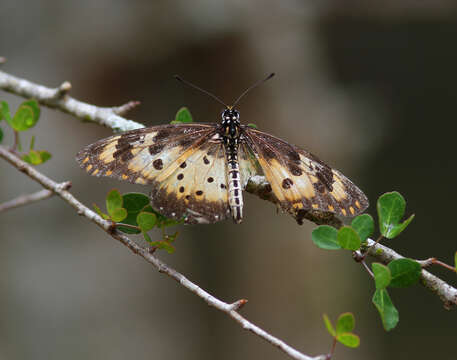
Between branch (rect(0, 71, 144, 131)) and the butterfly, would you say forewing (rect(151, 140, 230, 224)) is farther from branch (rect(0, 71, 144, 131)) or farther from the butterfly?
branch (rect(0, 71, 144, 131))

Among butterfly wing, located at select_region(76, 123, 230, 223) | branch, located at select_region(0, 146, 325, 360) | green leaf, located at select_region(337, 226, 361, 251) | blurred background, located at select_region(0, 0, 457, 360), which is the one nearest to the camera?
branch, located at select_region(0, 146, 325, 360)

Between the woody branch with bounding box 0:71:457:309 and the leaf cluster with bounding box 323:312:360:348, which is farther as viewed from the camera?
the woody branch with bounding box 0:71:457:309

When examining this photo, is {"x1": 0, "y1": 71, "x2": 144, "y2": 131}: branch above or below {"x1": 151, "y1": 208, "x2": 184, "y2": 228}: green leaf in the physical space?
above

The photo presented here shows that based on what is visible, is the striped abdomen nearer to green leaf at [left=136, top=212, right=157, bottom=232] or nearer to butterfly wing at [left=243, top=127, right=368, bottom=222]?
butterfly wing at [left=243, top=127, right=368, bottom=222]

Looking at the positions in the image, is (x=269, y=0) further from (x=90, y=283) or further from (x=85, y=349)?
(x=85, y=349)

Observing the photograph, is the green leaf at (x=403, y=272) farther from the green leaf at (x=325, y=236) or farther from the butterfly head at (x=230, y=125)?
the butterfly head at (x=230, y=125)

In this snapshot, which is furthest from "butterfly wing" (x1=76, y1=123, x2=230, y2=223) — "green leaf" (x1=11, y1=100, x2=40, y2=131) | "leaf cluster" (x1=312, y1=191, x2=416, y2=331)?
"leaf cluster" (x1=312, y1=191, x2=416, y2=331)

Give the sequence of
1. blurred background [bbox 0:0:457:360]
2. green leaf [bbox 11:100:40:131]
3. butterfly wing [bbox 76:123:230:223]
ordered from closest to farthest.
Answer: butterfly wing [bbox 76:123:230:223], green leaf [bbox 11:100:40:131], blurred background [bbox 0:0:457:360]
